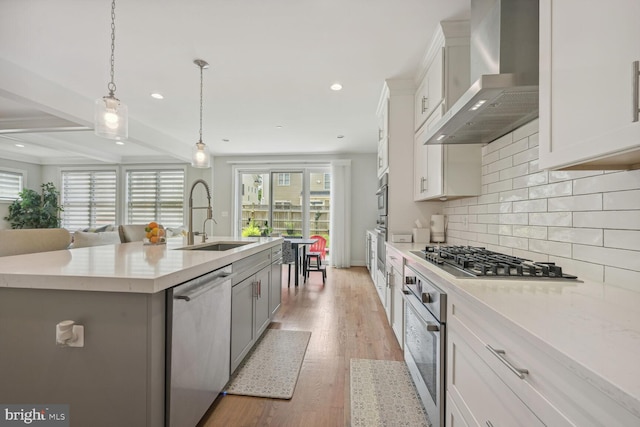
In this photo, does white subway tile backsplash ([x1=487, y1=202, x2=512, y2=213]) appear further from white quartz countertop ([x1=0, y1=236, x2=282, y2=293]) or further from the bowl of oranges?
the bowl of oranges

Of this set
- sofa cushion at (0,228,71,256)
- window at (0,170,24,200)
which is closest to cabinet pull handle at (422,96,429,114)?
sofa cushion at (0,228,71,256)

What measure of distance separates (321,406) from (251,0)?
266 cm

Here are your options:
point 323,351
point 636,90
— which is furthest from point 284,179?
point 636,90

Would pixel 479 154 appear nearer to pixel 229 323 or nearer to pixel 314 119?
pixel 229 323

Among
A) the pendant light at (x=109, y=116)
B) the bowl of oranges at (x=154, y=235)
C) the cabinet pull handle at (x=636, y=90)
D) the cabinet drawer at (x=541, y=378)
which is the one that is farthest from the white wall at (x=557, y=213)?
the pendant light at (x=109, y=116)

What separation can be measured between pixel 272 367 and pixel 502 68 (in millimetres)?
2318

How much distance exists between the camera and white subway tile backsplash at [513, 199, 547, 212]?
4.75 ft

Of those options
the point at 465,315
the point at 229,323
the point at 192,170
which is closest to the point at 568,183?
the point at 465,315

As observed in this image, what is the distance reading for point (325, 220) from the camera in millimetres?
6535

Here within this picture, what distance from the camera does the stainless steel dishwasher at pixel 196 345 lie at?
3.80 feet

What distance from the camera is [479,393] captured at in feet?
3.06

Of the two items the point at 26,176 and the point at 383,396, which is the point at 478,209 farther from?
the point at 26,176

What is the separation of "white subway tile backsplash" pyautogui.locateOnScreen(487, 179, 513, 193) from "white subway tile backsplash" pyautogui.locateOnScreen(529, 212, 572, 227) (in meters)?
0.30

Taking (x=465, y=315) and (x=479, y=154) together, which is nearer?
(x=465, y=315)
